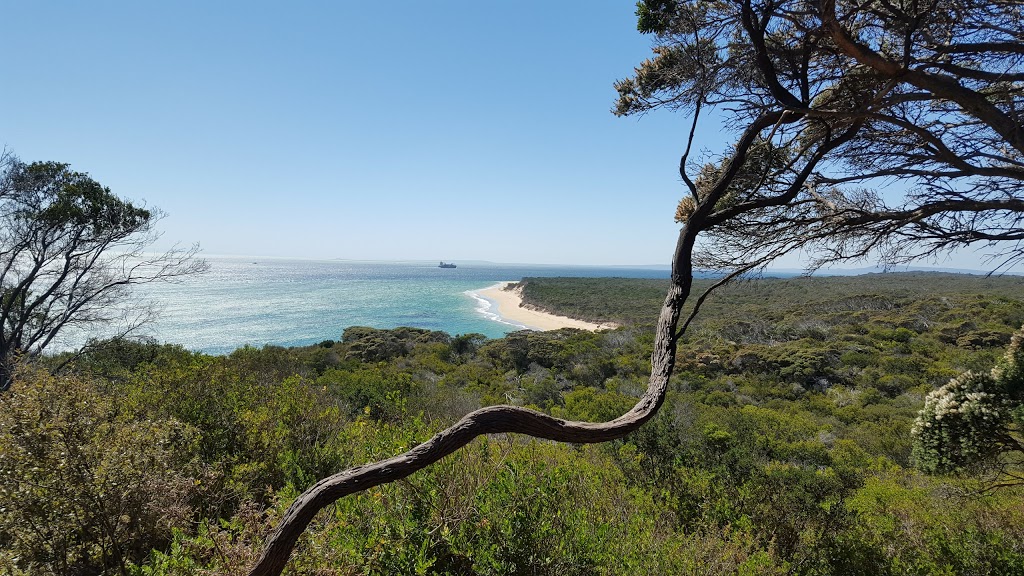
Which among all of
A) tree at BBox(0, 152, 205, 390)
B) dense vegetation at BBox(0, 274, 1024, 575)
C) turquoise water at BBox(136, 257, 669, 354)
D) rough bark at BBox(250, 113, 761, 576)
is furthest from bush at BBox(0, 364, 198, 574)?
turquoise water at BBox(136, 257, 669, 354)

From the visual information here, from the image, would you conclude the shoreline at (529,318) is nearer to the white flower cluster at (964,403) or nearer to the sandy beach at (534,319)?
the sandy beach at (534,319)

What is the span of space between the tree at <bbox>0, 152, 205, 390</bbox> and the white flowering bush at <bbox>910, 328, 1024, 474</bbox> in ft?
50.1

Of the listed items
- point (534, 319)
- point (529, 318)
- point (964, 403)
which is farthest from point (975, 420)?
point (529, 318)

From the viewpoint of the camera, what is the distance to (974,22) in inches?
106

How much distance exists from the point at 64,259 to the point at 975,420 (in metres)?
16.9

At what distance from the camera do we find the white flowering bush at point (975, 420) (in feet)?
12.7

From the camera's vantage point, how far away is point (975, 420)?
13.1 ft

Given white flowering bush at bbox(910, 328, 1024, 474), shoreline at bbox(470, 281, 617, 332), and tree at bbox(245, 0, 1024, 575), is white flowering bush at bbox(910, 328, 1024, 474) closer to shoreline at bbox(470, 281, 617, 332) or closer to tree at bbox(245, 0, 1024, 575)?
tree at bbox(245, 0, 1024, 575)

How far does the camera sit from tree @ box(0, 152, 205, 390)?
30.5ft

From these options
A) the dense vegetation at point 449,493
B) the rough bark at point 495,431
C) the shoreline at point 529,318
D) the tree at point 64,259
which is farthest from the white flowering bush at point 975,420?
the shoreline at point 529,318

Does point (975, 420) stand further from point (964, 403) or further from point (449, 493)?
point (449, 493)

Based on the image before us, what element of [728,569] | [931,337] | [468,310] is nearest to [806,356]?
[931,337]

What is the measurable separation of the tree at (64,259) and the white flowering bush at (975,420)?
50.1 ft

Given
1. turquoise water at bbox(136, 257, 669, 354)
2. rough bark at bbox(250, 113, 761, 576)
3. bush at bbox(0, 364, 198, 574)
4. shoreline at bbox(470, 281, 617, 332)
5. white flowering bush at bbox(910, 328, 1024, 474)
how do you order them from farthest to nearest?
shoreline at bbox(470, 281, 617, 332) < turquoise water at bbox(136, 257, 669, 354) < white flowering bush at bbox(910, 328, 1024, 474) < bush at bbox(0, 364, 198, 574) < rough bark at bbox(250, 113, 761, 576)
